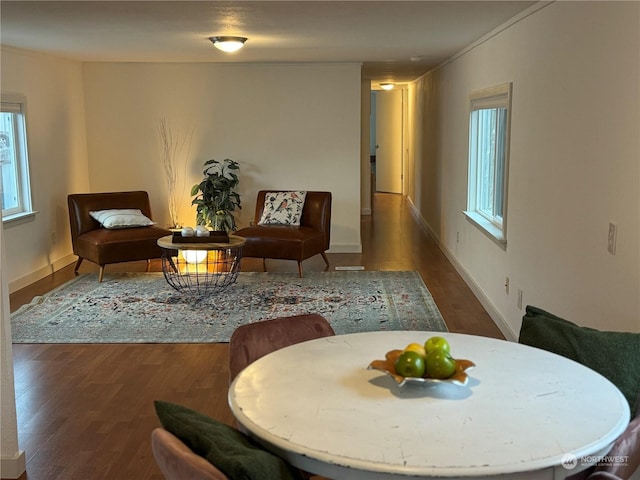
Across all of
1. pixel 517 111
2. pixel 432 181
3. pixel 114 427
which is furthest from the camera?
pixel 432 181

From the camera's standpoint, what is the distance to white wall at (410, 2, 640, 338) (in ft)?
8.37

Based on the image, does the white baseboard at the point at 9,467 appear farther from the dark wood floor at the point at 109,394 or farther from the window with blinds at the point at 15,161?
the window with blinds at the point at 15,161

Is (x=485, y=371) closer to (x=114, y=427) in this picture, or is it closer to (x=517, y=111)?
(x=114, y=427)

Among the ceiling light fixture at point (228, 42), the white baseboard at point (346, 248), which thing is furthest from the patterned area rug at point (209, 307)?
the ceiling light fixture at point (228, 42)

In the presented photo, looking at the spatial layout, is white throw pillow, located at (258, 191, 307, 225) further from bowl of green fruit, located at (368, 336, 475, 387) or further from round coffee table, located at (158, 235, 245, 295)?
bowl of green fruit, located at (368, 336, 475, 387)

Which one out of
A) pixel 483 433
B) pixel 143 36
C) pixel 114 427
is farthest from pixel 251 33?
pixel 483 433

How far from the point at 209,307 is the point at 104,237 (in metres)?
1.45

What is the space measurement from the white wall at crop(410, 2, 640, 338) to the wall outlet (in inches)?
1.2

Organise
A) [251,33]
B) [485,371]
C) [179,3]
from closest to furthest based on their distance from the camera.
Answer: [485,371], [179,3], [251,33]

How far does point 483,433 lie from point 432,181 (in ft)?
23.6

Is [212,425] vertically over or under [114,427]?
over

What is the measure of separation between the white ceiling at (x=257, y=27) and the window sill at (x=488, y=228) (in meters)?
1.46

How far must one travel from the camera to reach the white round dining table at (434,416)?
4.73 ft

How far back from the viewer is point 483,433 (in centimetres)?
154
